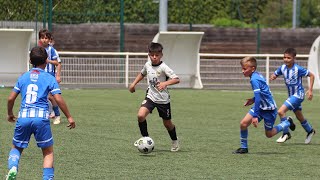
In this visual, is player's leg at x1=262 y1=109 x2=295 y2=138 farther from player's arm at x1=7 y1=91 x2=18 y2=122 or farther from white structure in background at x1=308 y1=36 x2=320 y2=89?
white structure in background at x1=308 y1=36 x2=320 y2=89

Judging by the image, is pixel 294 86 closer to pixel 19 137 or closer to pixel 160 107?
pixel 160 107

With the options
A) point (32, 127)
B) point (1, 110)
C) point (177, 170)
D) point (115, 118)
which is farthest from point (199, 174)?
point (1, 110)

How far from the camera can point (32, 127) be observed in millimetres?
9594

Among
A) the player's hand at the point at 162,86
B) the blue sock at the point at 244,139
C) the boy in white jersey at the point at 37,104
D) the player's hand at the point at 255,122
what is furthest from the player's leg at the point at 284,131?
the boy in white jersey at the point at 37,104

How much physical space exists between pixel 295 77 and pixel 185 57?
45.4 ft

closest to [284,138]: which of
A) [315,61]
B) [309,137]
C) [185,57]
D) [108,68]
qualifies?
[309,137]

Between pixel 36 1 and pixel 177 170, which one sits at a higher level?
pixel 36 1

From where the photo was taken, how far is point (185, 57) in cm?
2928

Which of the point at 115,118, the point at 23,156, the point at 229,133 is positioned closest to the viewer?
the point at 23,156

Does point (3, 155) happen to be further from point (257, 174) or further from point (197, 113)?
point (197, 113)

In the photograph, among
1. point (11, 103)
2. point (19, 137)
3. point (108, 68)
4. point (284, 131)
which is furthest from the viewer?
point (108, 68)

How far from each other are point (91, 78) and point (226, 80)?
4.35 metres

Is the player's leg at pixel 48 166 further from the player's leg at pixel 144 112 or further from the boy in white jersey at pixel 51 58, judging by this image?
the boy in white jersey at pixel 51 58

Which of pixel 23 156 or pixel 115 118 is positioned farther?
pixel 115 118
